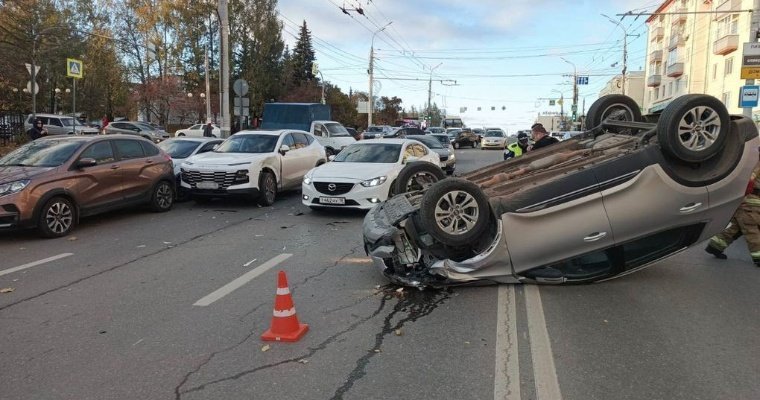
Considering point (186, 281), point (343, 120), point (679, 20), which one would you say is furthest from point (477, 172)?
point (343, 120)

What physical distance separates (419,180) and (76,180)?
18.4ft

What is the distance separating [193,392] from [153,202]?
27.0 feet

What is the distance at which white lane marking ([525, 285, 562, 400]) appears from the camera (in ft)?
11.6

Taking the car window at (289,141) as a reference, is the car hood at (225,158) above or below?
below

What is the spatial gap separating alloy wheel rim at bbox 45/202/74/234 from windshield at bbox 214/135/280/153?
4.35m

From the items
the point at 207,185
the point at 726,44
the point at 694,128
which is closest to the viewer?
the point at 694,128

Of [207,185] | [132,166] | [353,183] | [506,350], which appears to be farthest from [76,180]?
[506,350]

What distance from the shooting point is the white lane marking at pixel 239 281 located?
5445 millimetres

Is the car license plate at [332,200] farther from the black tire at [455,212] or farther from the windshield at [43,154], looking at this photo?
the black tire at [455,212]

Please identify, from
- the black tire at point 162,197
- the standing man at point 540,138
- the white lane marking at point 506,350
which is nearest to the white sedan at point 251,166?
the black tire at point 162,197

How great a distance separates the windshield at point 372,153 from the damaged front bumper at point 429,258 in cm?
578

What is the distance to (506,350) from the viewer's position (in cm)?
420

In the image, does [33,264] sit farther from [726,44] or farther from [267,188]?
[726,44]

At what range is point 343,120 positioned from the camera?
247ft
